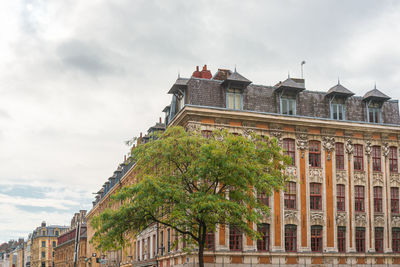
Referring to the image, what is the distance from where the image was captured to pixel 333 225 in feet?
143

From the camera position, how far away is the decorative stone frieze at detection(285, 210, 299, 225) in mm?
42500

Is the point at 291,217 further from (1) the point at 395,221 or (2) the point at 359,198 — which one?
(1) the point at 395,221

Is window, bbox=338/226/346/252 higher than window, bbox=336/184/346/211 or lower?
lower

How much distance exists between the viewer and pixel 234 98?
43.7 m

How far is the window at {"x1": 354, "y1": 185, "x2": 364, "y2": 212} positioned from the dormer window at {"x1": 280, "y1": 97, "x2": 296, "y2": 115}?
7796 millimetres

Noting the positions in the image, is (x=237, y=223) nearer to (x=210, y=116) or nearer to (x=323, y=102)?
(x=210, y=116)

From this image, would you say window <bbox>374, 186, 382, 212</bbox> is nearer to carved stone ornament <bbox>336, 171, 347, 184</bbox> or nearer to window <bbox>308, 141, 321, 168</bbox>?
carved stone ornament <bbox>336, 171, 347, 184</bbox>

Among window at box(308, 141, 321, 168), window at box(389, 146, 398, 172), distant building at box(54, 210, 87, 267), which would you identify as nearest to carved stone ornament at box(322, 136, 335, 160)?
window at box(308, 141, 321, 168)

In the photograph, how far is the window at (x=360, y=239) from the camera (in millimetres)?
43969

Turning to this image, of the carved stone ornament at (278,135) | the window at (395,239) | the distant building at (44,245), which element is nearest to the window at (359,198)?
the window at (395,239)

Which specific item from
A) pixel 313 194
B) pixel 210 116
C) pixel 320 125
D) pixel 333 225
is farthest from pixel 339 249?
pixel 210 116

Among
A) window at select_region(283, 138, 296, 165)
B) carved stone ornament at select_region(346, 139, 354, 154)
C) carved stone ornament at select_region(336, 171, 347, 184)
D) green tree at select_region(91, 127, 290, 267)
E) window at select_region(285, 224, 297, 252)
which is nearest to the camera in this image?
green tree at select_region(91, 127, 290, 267)

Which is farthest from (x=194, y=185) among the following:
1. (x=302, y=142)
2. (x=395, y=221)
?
(x=395, y=221)

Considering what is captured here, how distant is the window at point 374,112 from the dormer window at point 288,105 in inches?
263
